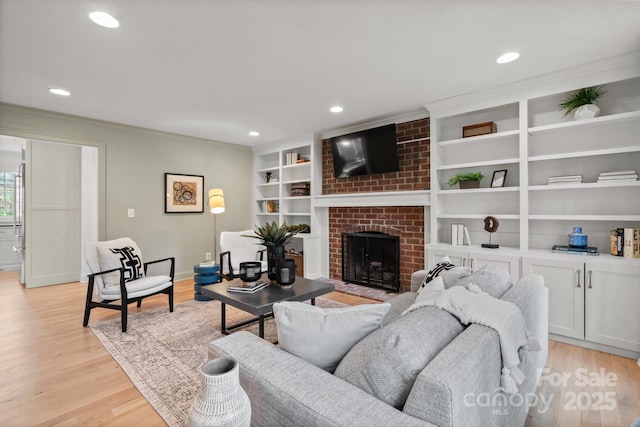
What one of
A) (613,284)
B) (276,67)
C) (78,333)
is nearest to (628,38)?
(613,284)

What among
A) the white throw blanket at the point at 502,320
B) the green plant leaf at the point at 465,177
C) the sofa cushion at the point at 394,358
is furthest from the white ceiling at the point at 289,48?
the sofa cushion at the point at 394,358

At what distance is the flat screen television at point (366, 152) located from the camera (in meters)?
4.04

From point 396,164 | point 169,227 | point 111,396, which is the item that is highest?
point 396,164

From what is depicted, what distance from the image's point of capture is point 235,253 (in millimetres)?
4305

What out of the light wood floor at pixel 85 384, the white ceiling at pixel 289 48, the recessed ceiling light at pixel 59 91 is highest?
the recessed ceiling light at pixel 59 91

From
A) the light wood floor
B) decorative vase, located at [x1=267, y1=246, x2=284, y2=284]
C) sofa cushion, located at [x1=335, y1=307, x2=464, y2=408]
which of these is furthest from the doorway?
sofa cushion, located at [x1=335, y1=307, x2=464, y2=408]

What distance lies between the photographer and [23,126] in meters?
3.68

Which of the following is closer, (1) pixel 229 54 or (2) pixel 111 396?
(2) pixel 111 396

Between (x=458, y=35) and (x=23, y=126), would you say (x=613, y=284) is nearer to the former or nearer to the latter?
(x=458, y=35)

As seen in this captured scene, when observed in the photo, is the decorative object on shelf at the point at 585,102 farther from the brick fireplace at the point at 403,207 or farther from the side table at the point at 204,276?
the side table at the point at 204,276

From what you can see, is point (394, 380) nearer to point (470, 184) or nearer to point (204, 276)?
point (470, 184)

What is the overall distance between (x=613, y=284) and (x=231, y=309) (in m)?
3.47

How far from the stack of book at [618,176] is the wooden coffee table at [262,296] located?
2527 mm

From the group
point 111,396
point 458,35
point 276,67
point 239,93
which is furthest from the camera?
point 239,93
